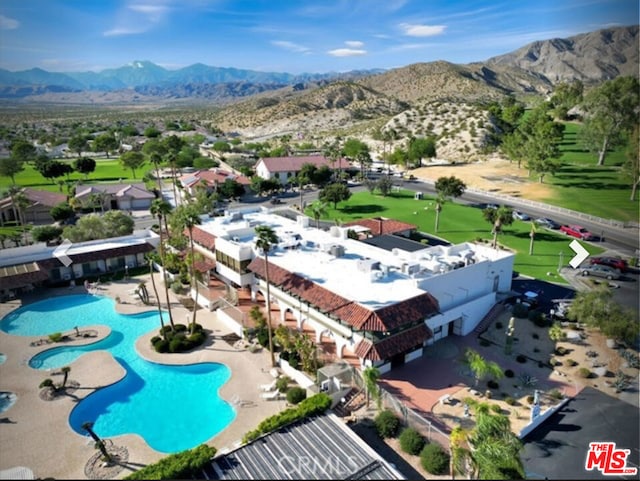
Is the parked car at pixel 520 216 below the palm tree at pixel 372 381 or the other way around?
the other way around

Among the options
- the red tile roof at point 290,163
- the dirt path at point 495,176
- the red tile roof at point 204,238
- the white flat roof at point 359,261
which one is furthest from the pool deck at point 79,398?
the dirt path at point 495,176

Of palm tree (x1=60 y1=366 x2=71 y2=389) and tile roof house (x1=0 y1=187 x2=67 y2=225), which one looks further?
tile roof house (x1=0 y1=187 x2=67 y2=225)

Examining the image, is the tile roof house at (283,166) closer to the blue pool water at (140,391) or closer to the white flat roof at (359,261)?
the white flat roof at (359,261)

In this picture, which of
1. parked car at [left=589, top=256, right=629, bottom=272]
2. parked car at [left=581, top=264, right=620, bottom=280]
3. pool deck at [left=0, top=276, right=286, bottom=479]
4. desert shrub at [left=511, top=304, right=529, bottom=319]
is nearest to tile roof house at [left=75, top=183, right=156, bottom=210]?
pool deck at [left=0, top=276, right=286, bottom=479]

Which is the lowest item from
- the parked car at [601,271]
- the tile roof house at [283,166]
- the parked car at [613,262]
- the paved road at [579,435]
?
the paved road at [579,435]

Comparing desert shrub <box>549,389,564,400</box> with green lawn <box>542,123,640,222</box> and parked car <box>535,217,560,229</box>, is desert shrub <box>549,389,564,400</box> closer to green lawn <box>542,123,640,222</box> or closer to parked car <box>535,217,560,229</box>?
parked car <box>535,217,560,229</box>

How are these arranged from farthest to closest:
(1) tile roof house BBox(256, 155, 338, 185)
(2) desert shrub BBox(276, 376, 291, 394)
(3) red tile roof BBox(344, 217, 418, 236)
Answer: (1) tile roof house BBox(256, 155, 338, 185)
(3) red tile roof BBox(344, 217, 418, 236)
(2) desert shrub BBox(276, 376, 291, 394)

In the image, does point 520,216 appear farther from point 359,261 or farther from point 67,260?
point 67,260

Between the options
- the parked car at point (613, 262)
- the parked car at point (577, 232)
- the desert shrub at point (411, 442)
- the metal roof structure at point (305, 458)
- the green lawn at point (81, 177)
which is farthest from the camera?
the green lawn at point (81, 177)

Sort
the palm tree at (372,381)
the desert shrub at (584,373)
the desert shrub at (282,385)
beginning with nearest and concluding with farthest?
the palm tree at (372,381), the desert shrub at (282,385), the desert shrub at (584,373)
